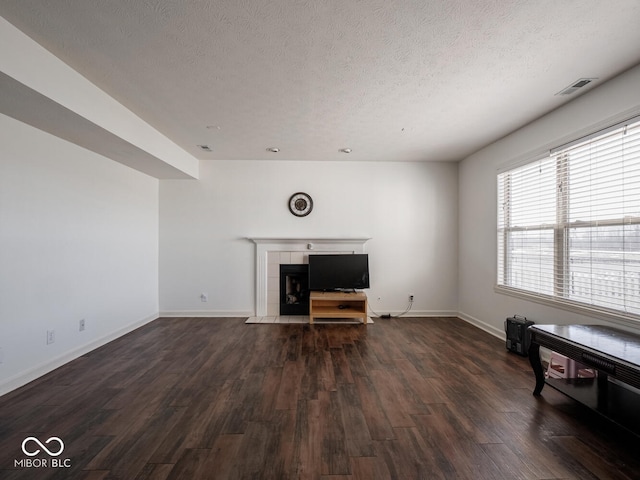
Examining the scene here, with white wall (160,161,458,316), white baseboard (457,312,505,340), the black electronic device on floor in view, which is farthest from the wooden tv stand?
the black electronic device on floor

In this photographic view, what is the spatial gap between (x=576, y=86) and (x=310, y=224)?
11.6ft

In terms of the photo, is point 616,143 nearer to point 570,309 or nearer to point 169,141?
point 570,309

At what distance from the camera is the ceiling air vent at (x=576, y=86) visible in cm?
227

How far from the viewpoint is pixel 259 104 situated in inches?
106

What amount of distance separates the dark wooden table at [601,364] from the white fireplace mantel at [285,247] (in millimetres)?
2715

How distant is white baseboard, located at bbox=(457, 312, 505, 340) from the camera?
3.59m

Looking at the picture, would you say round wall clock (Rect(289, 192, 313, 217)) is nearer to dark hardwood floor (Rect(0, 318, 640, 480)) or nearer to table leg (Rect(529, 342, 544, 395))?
dark hardwood floor (Rect(0, 318, 640, 480))

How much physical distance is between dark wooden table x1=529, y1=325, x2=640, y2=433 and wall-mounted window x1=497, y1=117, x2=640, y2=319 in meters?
0.43

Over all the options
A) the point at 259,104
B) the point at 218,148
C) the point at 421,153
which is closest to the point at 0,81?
the point at 259,104

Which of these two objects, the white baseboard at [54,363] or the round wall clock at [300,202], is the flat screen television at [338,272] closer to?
the round wall clock at [300,202]

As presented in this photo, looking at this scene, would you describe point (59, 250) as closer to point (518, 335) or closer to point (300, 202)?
point (300, 202)

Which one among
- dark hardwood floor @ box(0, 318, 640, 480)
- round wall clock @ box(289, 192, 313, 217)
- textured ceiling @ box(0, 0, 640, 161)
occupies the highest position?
textured ceiling @ box(0, 0, 640, 161)

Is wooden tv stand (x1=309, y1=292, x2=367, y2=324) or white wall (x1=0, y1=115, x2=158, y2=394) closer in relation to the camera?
white wall (x1=0, y1=115, x2=158, y2=394)

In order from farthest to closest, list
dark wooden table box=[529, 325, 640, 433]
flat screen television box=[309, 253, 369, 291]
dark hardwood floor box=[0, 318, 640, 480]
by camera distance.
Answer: flat screen television box=[309, 253, 369, 291] < dark wooden table box=[529, 325, 640, 433] < dark hardwood floor box=[0, 318, 640, 480]
